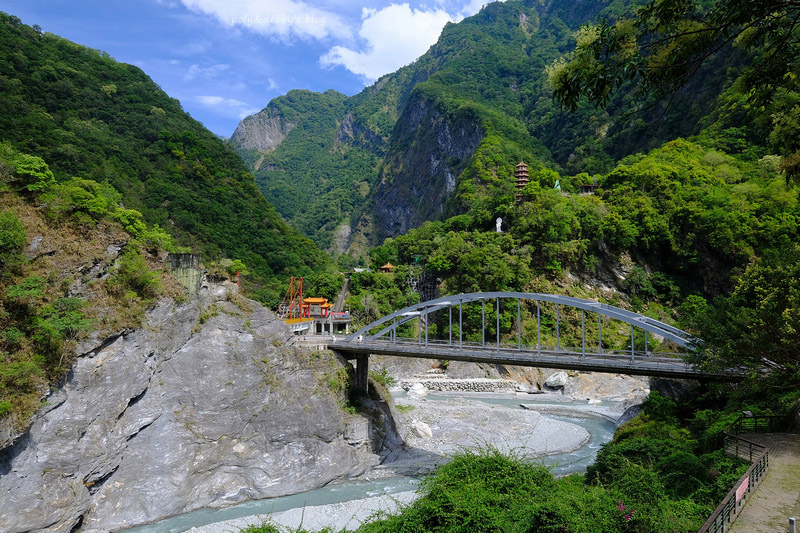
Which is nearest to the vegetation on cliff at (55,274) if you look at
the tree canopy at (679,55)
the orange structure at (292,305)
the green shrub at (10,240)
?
the green shrub at (10,240)

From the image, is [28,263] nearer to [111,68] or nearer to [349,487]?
[349,487]

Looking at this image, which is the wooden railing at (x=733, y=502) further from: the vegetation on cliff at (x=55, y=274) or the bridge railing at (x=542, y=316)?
the vegetation on cliff at (x=55, y=274)

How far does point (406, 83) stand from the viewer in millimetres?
175875

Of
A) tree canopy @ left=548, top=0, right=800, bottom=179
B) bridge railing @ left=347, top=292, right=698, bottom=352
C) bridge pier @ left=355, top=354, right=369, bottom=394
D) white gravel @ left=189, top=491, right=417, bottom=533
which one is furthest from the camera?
bridge pier @ left=355, top=354, right=369, bottom=394

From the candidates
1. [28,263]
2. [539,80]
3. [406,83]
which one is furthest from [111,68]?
[406,83]

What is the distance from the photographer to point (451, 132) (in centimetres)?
9256

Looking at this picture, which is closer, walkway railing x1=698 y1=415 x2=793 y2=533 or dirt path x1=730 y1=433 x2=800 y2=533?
walkway railing x1=698 y1=415 x2=793 y2=533

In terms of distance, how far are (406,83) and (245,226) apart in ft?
455

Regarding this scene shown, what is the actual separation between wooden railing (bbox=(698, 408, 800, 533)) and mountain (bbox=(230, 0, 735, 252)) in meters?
26.5

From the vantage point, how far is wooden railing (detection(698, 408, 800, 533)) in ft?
23.4

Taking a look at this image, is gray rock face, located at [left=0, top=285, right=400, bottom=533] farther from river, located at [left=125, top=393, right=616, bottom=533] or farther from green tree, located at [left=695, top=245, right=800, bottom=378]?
green tree, located at [left=695, top=245, right=800, bottom=378]

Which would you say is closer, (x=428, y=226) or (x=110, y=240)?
(x=110, y=240)

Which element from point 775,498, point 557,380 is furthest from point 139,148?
point 775,498

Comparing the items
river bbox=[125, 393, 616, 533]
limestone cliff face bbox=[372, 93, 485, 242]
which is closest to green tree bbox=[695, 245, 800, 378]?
river bbox=[125, 393, 616, 533]
